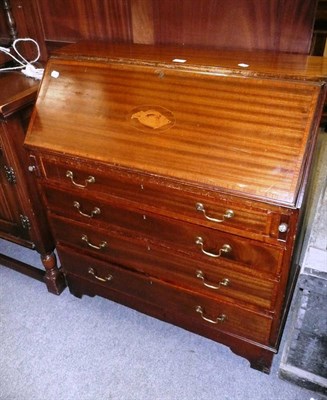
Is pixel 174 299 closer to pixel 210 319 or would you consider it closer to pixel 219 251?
pixel 210 319

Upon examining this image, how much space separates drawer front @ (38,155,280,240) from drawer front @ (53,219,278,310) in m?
0.19

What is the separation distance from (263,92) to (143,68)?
1.39 ft

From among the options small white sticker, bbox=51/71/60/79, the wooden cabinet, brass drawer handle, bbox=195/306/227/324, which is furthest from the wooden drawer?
small white sticker, bbox=51/71/60/79

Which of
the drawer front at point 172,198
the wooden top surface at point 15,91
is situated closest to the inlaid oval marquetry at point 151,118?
the drawer front at point 172,198

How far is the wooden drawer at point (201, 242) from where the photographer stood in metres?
1.10

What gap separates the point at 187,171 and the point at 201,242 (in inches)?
10.3

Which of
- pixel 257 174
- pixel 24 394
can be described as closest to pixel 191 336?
pixel 24 394

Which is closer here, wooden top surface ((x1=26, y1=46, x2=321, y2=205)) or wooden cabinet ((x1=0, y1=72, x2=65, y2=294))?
wooden top surface ((x1=26, y1=46, x2=321, y2=205))

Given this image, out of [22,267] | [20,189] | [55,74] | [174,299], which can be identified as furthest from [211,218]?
[22,267]

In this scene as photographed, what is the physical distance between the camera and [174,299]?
56.2 inches

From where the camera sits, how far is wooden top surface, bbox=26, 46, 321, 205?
39.2 inches

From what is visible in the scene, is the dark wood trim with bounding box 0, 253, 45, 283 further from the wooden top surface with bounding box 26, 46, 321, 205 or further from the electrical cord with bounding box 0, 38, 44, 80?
the electrical cord with bounding box 0, 38, 44, 80

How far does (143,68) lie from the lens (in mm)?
1247

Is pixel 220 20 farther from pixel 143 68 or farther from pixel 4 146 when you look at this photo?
pixel 4 146
